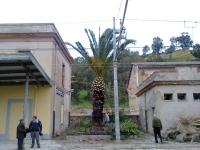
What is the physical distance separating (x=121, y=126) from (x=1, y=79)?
27.6 feet

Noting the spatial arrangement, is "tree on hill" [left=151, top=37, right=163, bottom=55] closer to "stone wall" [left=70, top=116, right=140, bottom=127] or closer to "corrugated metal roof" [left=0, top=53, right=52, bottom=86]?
"stone wall" [left=70, top=116, right=140, bottom=127]

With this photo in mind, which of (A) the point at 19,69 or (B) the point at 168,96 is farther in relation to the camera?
(B) the point at 168,96

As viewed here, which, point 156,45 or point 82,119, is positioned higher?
point 156,45

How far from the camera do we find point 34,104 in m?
15.4

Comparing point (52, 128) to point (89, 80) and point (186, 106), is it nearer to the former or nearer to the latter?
point (186, 106)

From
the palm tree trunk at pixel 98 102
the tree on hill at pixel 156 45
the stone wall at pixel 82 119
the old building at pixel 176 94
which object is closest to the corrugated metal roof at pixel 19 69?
the palm tree trunk at pixel 98 102

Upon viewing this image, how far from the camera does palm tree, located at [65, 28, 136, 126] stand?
52.3 feet

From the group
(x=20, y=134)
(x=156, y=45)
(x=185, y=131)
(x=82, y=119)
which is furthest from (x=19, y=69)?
(x=156, y=45)

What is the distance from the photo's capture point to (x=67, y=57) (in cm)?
2180

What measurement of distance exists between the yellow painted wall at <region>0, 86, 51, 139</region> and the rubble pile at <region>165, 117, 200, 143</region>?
26.1ft

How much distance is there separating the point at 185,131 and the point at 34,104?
9704mm

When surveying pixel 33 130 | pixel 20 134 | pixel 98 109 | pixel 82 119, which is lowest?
pixel 20 134

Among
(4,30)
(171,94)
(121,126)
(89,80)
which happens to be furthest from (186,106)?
(89,80)

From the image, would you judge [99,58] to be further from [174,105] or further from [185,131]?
[185,131]
